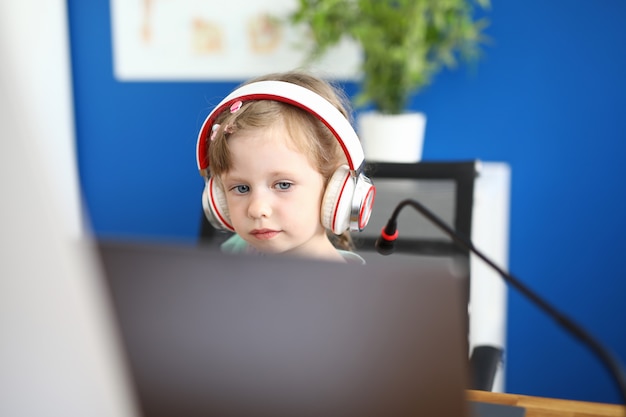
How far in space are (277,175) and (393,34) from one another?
3.86 feet

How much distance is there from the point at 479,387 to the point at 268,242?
44 cm

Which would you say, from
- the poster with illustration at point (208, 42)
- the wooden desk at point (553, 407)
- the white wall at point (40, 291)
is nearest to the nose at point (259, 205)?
the wooden desk at point (553, 407)

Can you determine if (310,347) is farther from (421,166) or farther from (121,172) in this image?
(121,172)

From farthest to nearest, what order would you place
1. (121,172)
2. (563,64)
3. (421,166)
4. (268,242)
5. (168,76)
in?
(121,172), (168,76), (563,64), (421,166), (268,242)

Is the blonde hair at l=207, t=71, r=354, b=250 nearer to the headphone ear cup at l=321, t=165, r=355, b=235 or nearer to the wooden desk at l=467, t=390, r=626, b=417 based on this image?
the headphone ear cup at l=321, t=165, r=355, b=235

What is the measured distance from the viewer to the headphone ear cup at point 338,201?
1.16 metres

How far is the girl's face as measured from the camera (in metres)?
1.17

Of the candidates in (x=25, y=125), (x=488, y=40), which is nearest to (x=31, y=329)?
(x=25, y=125)

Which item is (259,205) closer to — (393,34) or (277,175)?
(277,175)

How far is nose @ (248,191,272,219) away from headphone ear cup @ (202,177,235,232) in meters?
0.07

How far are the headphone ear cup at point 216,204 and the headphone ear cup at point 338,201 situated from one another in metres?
0.17

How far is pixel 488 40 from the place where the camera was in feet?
8.04

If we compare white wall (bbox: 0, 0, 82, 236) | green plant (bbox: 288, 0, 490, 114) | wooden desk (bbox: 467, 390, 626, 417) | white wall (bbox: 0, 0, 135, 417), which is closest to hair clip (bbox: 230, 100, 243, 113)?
wooden desk (bbox: 467, 390, 626, 417)

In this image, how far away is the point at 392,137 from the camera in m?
2.22
